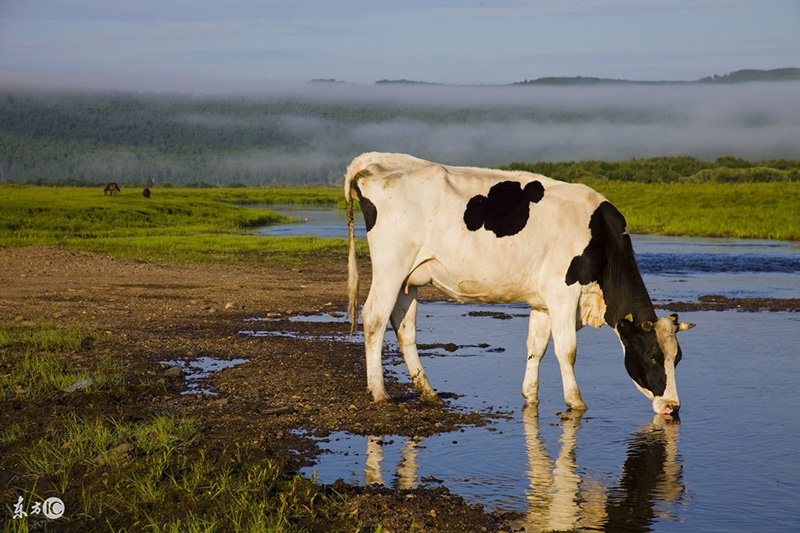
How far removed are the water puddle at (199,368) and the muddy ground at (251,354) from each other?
0.37 feet

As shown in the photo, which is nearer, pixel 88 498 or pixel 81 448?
pixel 88 498

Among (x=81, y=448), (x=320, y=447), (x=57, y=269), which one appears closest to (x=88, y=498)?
(x=81, y=448)

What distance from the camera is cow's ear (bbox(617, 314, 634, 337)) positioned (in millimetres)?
9609

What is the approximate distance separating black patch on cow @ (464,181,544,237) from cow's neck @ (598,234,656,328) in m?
1.01

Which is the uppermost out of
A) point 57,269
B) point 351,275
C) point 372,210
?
point 372,210

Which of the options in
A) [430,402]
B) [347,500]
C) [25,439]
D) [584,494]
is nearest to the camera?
[347,500]

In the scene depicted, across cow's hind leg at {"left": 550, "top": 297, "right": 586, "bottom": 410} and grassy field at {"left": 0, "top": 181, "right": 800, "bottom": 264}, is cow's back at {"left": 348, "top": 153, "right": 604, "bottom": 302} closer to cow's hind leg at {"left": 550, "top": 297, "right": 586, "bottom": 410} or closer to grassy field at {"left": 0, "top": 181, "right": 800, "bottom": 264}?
cow's hind leg at {"left": 550, "top": 297, "right": 586, "bottom": 410}

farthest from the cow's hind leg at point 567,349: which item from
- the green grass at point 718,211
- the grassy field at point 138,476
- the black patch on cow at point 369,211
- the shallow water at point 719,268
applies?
the green grass at point 718,211

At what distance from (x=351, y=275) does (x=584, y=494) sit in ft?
14.6

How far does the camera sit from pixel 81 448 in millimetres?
7277

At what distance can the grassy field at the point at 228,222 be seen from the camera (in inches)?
1242

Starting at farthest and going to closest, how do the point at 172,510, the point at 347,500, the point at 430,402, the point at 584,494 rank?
the point at 430,402
the point at 584,494
the point at 347,500
the point at 172,510

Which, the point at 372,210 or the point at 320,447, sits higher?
the point at 372,210

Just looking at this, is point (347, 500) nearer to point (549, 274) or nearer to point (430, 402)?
point (430, 402)
